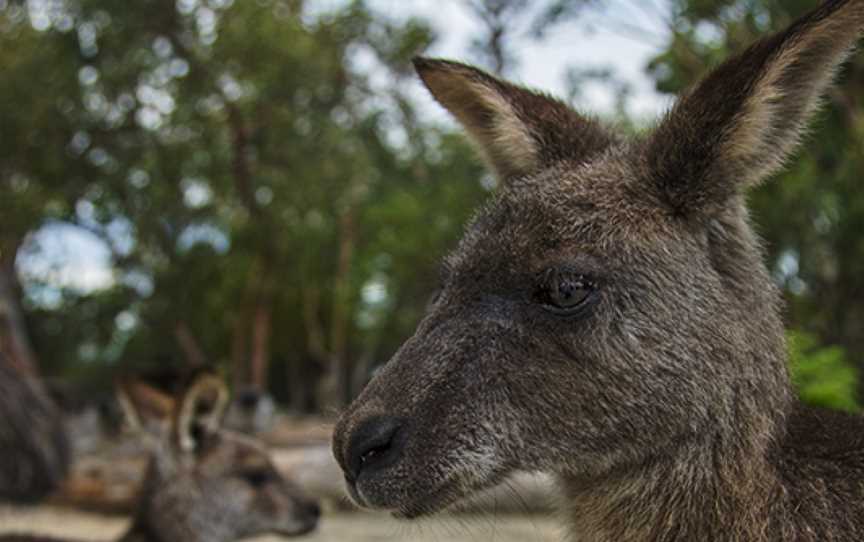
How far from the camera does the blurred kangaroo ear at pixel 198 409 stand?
6.47m

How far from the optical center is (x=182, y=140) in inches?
905

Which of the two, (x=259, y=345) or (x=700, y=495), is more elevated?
(x=700, y=495)

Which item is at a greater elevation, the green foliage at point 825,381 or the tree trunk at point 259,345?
the green foliage at point 825,381

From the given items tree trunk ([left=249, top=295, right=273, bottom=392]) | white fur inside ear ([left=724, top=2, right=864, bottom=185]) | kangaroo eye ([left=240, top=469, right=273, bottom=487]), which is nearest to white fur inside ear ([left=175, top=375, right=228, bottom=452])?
kangaroo eye ([left=240, top=469, right=273, bottom=487])

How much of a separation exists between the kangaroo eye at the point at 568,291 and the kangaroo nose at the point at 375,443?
548 mm

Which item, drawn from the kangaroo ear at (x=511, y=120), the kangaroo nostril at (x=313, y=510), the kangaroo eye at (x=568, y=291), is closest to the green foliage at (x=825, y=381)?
the kangaroo ear at (x=511, y=120)

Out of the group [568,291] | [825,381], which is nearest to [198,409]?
[825,381]

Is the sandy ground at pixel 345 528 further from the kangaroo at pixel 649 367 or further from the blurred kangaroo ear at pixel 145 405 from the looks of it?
the kangaroo at pixel 649 367

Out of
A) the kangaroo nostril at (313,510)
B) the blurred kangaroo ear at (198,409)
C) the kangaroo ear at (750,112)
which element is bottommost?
the kangaroo nostril at (313,510)

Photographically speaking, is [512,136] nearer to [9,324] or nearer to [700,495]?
[700,495]

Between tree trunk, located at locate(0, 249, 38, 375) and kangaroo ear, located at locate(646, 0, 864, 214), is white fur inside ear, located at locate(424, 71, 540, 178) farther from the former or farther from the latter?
tree trunk, located at locate(0, 249, 38, 375)

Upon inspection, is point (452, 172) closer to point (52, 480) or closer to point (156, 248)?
point (156, 248)

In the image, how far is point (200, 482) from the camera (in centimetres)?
671

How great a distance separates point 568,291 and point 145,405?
14.6ft
